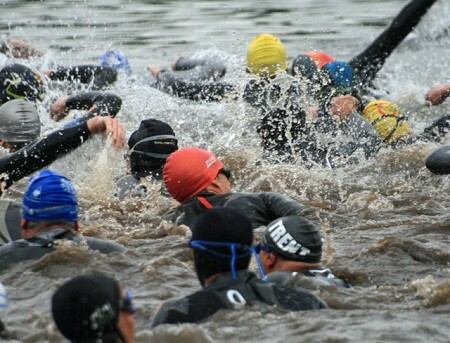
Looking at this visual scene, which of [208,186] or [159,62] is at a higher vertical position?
[208,186]

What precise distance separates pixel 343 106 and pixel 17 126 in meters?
3.07

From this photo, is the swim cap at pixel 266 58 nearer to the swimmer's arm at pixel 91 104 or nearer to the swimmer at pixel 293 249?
the swimmer's arm at pixel 91 104

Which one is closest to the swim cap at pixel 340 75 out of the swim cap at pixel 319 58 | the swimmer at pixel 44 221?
the swim cap at pixel 319 58

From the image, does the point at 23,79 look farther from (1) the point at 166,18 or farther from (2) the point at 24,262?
(1) the point at 166,18

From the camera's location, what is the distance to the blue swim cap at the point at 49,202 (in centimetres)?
589

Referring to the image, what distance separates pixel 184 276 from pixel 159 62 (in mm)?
10239

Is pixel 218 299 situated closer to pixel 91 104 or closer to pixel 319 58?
pixel 91 104

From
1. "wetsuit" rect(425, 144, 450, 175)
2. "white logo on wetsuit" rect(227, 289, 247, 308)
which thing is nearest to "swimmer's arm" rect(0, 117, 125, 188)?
"wetsuit" rect(425, 144, 450, 175)

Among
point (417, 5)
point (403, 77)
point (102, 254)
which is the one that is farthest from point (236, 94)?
point (102, 254)

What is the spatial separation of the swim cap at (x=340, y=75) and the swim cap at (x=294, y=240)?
5.23 m

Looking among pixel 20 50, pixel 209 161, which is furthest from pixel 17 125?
pixel 20 50

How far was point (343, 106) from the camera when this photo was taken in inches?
397

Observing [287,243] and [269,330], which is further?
[287,243]

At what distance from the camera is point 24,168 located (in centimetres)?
713
